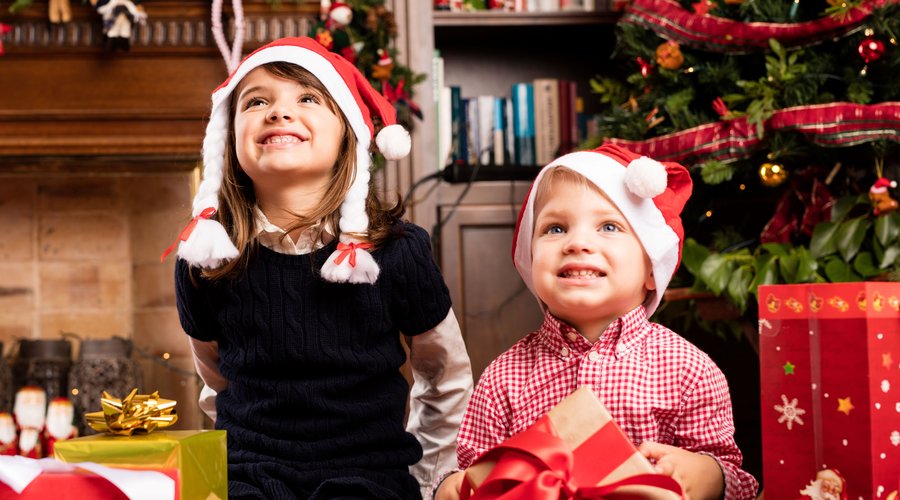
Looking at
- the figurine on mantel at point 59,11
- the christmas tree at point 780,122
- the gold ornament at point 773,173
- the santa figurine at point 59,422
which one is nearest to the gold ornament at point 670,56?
the christmas tree at point 780,122

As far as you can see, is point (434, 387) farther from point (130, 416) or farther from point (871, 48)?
point (871, 48)

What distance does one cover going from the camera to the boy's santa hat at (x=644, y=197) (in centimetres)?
107

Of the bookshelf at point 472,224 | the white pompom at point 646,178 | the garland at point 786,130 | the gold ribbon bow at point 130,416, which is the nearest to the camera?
the gold ribbon bow at point 130,416

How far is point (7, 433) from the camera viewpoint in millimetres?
2268

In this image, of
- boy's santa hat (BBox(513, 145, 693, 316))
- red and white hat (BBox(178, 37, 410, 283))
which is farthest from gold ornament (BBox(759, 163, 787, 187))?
red and white hat (BBox(178, 37, 410, 283))

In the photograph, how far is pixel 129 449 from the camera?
92 cm

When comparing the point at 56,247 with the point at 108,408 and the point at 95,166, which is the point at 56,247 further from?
the point at 108,408

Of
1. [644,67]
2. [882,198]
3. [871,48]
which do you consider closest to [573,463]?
[882,198]

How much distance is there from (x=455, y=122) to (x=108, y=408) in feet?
5.42

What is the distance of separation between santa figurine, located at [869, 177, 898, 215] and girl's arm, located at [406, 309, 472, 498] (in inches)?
29.4

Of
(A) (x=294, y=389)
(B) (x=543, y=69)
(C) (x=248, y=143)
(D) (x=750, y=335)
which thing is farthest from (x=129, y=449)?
(B) (x=543, y=69)

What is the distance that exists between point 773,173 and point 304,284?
3.02ft

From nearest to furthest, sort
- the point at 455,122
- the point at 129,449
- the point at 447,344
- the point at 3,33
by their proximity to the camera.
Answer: the point at 129,449, the point at 447,344, the point at 3,33, the point at 455,122

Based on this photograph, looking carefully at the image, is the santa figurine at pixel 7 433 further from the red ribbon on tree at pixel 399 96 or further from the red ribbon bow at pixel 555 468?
Answer: the red ribbon bow at pixel 555 468
